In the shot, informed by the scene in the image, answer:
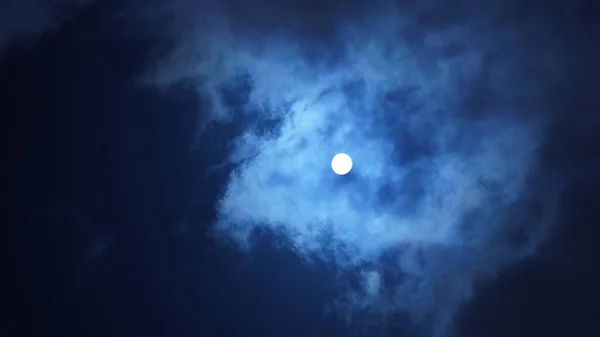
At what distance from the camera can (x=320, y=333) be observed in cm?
3384

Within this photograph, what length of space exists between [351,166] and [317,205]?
7.01 ft

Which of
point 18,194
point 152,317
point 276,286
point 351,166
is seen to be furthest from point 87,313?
point 351,166

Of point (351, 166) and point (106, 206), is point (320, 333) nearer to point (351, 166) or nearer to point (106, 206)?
point (351, 166)

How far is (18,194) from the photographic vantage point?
3316cm

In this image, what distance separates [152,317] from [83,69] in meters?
10.5

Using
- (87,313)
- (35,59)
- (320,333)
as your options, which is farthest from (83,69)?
(320,333)

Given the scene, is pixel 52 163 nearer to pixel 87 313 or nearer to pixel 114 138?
pixel 114 138

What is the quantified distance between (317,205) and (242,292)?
4.74m

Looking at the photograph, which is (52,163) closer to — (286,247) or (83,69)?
(83,69)

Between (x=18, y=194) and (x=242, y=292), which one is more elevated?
(x=18, y=194)

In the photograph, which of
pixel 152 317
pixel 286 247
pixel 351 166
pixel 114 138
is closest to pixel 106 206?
pixel 114 138

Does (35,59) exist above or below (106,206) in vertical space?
above

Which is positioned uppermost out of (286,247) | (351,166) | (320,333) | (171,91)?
(171,91)

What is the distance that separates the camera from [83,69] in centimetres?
3316
